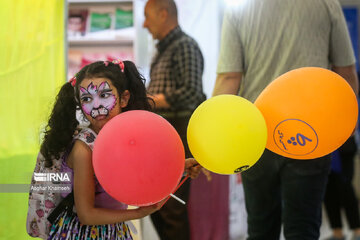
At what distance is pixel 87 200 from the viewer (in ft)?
3.83

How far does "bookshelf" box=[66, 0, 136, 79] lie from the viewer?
293 cm

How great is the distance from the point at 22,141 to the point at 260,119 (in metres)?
0.78

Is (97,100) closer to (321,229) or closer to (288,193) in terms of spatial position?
(288,193)

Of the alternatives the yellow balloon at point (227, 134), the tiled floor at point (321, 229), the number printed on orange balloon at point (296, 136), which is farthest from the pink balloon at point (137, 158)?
the tiled floor at point (321, 229)

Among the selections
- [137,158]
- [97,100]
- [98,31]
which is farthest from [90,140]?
[98,31]

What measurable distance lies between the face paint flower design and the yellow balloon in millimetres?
241

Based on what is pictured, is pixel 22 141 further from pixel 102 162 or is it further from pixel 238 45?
pixel 238 45

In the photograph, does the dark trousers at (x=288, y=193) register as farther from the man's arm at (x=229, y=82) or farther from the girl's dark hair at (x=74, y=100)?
the girl's dark hair at (x=74, y=100)

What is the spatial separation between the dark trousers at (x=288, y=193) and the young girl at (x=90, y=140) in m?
0.33

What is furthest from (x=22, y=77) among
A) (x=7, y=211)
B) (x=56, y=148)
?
(x=7, y=211)

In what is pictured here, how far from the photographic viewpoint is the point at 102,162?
1024mm

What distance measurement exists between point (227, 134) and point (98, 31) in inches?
81.8

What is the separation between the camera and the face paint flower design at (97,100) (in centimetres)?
118

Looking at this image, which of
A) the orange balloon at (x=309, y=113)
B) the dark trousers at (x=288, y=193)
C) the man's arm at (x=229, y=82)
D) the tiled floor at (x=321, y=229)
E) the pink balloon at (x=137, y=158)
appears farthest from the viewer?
the tiled floor at (x=321, y=229)
